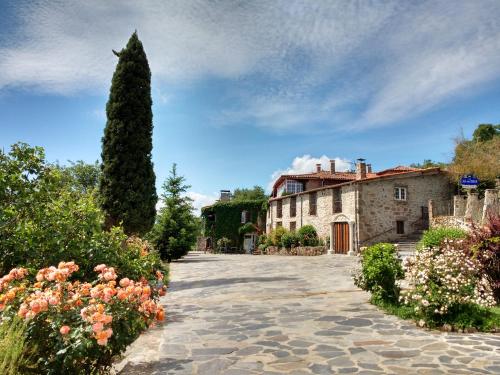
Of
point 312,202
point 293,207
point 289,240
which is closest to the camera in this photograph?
point 289,240

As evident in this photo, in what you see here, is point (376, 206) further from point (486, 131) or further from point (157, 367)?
point (157, 367)

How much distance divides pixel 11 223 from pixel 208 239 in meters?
40.6

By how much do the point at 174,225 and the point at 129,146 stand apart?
39.6 ft

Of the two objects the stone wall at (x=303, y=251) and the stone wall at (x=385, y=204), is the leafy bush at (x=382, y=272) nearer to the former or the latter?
the stone wall at (x=385, y=204)

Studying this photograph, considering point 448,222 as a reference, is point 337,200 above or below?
above

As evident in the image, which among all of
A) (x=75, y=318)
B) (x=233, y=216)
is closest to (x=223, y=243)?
(x=233, y=216)

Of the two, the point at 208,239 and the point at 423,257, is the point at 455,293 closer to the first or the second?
the point at 423,257

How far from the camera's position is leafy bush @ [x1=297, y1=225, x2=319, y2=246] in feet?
92.9

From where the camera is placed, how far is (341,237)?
85.1 feet

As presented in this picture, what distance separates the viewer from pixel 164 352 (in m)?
5.52

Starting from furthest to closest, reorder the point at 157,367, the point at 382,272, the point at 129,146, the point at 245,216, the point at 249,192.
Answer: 1. the point at 249,192
2. the point at 245,216
3. the point at 129,146
4. the point at 382,272
5. the point at 157,367

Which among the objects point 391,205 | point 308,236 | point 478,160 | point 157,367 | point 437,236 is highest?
point 478,160

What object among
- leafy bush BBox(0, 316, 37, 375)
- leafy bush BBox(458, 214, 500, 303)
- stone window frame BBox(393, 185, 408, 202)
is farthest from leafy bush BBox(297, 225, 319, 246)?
leafy bush BBox(0, 316, 37, 375)

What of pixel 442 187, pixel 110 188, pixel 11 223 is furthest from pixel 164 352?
pixel 442 187
